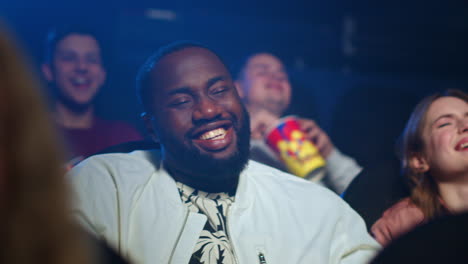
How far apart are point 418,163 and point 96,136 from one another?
1479 millimetres

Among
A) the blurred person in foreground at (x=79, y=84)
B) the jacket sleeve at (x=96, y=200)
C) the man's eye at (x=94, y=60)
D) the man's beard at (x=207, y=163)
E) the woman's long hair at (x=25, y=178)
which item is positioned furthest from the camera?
the man's eye at (x=94, y=60)

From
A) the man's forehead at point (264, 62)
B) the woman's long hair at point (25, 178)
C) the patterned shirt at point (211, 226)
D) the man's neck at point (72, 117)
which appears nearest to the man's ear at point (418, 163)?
the man's forehead at point (264, 62)

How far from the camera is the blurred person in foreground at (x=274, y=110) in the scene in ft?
7.56

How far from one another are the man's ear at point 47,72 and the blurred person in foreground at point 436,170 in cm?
156

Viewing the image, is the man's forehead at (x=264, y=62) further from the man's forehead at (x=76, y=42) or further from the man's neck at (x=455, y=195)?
the man's neck at (x=455, y=195)

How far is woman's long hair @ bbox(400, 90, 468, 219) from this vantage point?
7.18ft

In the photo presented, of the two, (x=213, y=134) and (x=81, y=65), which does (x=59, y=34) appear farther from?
(x=213, y=134)

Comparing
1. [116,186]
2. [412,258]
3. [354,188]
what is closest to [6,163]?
[412,258]

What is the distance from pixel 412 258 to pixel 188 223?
807 mm

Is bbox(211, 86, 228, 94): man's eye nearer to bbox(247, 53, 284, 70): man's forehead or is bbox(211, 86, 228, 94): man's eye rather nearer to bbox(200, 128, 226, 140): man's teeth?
bbox(200, 128, 226, 140): man's teeth

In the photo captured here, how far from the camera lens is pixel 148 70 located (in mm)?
1923

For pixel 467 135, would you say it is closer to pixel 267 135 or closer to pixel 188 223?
pixel 267 135

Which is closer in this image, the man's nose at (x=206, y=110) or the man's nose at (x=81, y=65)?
the man's nose at (x=206, y=110)

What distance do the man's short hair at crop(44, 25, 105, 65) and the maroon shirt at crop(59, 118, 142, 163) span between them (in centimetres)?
32
